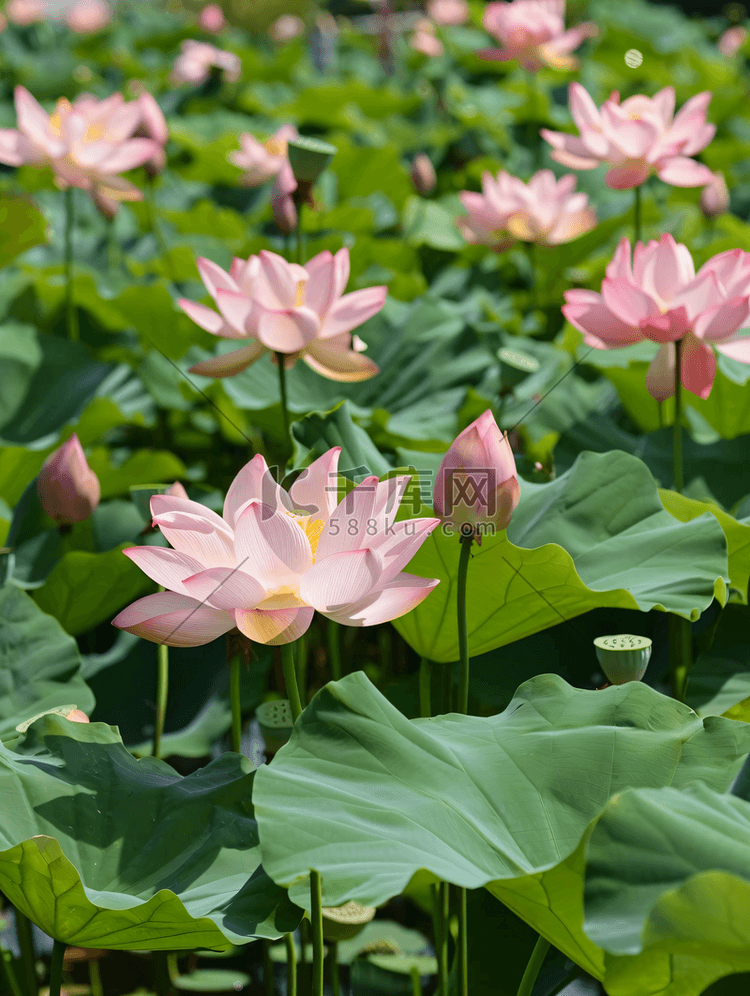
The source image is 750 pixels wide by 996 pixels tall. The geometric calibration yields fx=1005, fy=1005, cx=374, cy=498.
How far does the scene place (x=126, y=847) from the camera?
849mm

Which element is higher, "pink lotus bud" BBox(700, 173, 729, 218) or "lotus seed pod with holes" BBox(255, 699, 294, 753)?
"pink lotus bud" BBox(700, 173, 729, 218)

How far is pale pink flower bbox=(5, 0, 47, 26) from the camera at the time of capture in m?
5.28

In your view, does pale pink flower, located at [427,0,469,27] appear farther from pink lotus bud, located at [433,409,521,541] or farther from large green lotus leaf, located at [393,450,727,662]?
pink lotus bud, located at [433,409,521,541]

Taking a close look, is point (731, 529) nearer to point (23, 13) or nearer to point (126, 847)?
point (126, 847)

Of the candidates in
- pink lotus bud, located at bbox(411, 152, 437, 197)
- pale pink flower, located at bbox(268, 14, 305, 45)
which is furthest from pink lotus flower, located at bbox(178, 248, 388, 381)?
pale pink flower, located at bbox(268, 14, 305, 45)

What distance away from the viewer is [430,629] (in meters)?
1.09

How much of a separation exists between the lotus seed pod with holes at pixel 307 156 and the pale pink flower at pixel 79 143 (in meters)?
0.60

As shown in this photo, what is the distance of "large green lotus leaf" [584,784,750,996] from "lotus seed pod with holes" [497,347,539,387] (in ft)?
3.12

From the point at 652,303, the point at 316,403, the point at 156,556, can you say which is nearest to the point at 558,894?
the point at 156,556

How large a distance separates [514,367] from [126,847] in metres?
0.96

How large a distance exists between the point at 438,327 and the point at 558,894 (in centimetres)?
137

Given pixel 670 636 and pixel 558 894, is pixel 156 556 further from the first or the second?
pixel 670 636

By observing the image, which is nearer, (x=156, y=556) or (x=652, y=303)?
(x=156, y=556)

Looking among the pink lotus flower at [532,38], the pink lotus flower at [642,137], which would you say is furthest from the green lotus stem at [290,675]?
the pink lotus flower at [532,38]
